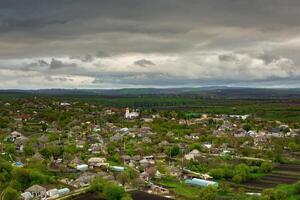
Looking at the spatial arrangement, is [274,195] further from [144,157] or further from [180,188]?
[144,157]

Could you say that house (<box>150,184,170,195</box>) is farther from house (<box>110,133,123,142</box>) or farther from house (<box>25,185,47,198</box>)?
house (<box>110,133,123,142</box>)

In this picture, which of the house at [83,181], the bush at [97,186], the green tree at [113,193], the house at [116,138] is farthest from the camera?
the house at [116,138]

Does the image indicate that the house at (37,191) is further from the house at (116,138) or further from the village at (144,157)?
the house at (116,138)

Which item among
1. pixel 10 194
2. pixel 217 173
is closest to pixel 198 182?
pixel 217 173

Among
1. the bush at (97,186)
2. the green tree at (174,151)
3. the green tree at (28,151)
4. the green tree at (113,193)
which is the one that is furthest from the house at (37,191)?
the green tree at (174,151)

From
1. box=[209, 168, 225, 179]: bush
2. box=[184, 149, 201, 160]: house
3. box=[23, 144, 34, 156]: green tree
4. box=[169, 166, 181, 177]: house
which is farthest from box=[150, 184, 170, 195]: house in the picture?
box=[23, 144, 34, 156]: green tree
